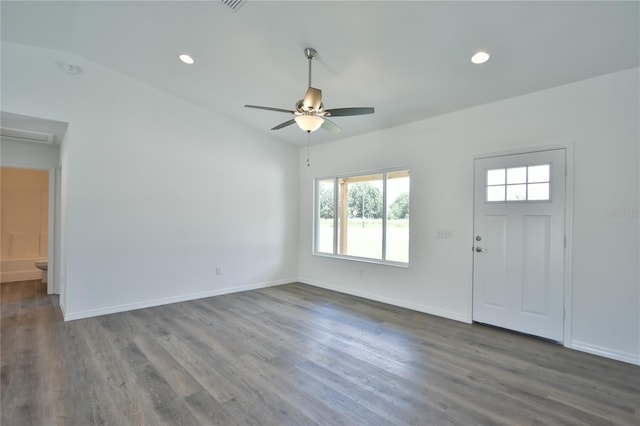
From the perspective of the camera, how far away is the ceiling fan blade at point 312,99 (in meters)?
2.79

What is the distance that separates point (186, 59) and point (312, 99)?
2049 millimetres

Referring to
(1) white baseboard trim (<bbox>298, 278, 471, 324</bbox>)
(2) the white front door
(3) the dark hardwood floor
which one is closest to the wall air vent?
(3) the dark hardwood floor

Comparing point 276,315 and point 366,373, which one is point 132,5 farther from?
point 366,373

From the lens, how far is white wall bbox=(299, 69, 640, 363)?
9.64 feet

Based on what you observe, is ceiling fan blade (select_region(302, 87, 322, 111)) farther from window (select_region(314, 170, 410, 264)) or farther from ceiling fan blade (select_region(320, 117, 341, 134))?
window (select_region(314, 170, 410, 264))

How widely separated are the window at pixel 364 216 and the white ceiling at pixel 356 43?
1.24 metres

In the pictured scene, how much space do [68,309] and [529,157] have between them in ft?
19.9

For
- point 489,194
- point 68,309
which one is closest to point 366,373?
point 489,194

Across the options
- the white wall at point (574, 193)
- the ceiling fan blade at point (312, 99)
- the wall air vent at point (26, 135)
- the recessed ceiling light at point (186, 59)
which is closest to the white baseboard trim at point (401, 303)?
the white wall at point (574, 193)

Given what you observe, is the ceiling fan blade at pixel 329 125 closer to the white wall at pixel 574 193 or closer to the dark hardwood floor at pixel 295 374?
the white wall at pixel 574 193

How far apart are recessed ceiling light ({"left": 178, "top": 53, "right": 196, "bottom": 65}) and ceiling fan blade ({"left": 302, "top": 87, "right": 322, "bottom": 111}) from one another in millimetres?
1905

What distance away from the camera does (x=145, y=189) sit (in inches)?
179

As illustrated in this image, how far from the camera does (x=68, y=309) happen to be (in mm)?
3938

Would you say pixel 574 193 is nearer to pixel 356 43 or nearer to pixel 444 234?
pixel 444 234
